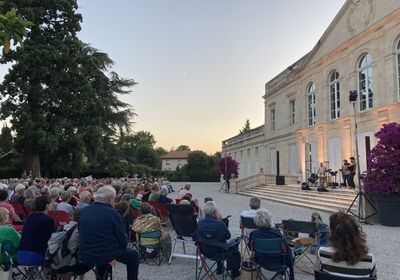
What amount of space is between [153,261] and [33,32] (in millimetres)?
20401

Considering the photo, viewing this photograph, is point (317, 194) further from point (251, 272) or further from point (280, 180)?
point (251, 272)

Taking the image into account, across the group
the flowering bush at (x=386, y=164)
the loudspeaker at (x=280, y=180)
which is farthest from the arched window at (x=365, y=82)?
the loudspeaker at (x=280, y=180)

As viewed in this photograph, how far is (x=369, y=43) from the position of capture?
603 inches

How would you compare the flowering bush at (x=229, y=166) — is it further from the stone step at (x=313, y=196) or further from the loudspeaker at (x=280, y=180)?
the stone step at (x=313, y=196)

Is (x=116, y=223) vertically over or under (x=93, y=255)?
over

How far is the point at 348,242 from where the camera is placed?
274cm

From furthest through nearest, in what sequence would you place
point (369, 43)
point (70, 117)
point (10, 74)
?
point (70, 117)
point (10, 74)
point (369, 43)

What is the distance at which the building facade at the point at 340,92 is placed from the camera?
1410 cm

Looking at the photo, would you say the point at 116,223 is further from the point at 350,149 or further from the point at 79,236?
the point at 350,149

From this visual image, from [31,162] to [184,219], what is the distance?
19.0 m

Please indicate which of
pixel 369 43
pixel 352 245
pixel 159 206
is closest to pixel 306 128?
pixel 369 43

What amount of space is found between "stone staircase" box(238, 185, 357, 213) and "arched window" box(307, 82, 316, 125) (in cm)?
509

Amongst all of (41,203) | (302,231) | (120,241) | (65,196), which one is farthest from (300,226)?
(65,196)

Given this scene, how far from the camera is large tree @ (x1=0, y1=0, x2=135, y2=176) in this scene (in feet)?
64.5
